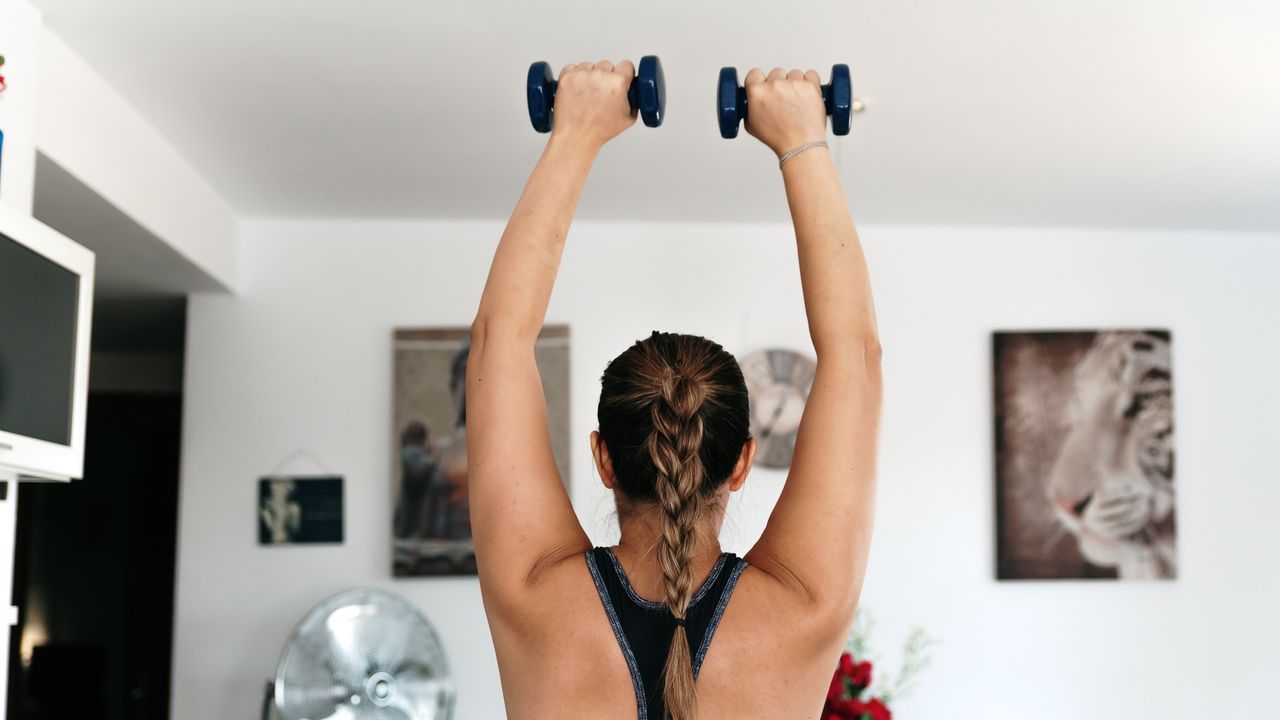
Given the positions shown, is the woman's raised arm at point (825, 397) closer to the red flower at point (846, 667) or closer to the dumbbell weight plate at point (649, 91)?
the dumbbell weight plate at point (649, 91)

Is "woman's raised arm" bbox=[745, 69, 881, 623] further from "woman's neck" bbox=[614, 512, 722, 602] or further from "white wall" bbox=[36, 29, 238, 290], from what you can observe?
"white wall" bbox=[36, 29, 238, 290]

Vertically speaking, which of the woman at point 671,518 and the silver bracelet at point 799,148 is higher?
the silver bracelet at point 799,148

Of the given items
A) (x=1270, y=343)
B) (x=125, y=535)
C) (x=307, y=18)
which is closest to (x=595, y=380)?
(x=307, y=18)

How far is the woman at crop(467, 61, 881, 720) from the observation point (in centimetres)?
85

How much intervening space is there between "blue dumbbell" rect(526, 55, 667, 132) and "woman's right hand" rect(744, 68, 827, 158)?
0.25 ft

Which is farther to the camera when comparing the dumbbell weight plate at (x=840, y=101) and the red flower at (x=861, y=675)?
the red flower at (x=861, y=675)

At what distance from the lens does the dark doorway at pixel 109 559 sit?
5.46 m

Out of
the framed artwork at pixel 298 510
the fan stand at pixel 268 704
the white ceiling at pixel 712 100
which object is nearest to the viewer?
the white ceiling at pixel 712 100

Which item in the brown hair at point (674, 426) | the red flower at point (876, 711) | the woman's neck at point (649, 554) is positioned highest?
the brown hair at point (674, 426)

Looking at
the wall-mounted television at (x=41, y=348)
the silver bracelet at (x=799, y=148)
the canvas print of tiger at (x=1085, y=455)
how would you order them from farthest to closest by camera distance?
the canvas print of tiger at (x=1085, y=455) → the wall-mounted television at (x=41, y=348) → the silver bracelet at (x=799, y=148)

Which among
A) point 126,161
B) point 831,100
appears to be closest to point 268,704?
point 126,161

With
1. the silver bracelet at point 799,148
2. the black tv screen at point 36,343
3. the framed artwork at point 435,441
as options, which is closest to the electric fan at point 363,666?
the framed artwork at point 435,441

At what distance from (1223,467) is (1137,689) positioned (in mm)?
792

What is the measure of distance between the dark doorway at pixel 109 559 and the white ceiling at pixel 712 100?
2261 mm
